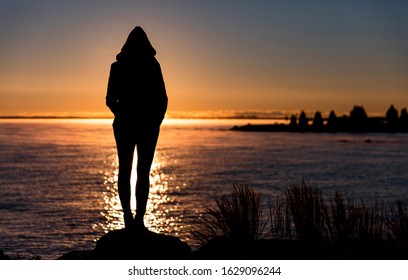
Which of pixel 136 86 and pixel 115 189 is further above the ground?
pixel 136 86

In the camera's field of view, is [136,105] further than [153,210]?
No

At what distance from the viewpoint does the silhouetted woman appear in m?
9.32

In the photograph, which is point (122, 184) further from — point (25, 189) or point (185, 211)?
point (25, 189)

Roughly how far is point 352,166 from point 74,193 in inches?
1775

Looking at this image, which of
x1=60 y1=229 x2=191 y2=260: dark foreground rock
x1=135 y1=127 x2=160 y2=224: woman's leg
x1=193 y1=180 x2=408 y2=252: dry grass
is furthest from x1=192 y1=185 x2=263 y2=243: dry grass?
x1=135 y1=127 x2=160 y2=224: woman's leg

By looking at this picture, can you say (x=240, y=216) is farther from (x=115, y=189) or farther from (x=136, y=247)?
(x=115, y=189)

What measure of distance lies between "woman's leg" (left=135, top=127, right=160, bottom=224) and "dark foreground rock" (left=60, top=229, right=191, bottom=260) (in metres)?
0.28

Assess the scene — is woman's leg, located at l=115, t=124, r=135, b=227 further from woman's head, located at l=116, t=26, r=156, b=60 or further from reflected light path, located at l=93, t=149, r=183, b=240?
reflected light path, located at l=93, t=149, r=183, b=240

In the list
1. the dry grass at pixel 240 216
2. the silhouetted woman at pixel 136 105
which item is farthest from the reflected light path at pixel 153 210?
the silhouetted woman at pixel 136 105

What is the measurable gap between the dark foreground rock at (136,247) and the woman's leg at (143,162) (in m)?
0.28

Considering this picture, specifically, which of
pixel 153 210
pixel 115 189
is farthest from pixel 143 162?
pixel 115 189

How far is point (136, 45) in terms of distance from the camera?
9.46 m

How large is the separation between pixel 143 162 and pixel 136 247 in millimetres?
1359

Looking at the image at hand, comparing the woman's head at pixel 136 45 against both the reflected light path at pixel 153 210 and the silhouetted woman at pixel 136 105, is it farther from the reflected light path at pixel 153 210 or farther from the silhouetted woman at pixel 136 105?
the reflected light path at pixel 153 210
